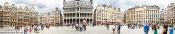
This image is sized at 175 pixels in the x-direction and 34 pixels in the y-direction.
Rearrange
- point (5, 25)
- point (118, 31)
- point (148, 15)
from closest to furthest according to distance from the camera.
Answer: point (148, 15)
point (118, 31)
point (5, 25)

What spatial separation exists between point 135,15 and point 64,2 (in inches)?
24.9

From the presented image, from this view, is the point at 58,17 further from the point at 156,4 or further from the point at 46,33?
the point at 156,4

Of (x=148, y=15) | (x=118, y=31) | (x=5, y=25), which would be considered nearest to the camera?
(x=148, y=15)

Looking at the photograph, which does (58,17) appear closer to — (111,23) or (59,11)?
(59,11)

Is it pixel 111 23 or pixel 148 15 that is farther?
pixel 111 23

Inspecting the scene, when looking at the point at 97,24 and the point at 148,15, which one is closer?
the point at 148,15

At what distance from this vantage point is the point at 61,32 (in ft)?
12.8

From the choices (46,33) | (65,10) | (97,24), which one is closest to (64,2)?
(65,10)

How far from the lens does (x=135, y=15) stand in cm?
A: 367

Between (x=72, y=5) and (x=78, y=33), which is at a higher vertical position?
(x=72, y=5)

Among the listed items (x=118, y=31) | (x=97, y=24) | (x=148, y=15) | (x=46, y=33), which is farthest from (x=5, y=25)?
(x=148, y=15)

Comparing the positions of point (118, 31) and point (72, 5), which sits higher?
point (72, 5)

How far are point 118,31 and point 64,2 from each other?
1.73 ft

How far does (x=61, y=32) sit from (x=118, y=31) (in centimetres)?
50
